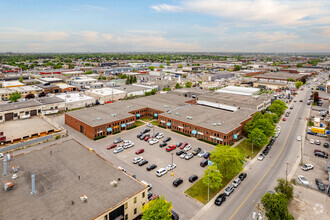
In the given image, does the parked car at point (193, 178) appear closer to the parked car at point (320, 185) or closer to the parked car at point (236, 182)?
the parked car at point (236, 182)

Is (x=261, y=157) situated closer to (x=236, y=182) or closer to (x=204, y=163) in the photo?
(x=236, y=182)

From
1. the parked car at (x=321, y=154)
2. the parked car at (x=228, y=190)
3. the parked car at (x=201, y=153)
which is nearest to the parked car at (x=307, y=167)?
the parked car at (x=321, y=154)

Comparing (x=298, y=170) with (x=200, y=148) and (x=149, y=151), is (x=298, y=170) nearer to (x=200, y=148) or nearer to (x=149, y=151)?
(x=200, y=148)

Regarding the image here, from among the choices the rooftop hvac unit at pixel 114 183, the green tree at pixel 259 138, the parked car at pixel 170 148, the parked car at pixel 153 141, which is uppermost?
the green tree at pixel 259 138

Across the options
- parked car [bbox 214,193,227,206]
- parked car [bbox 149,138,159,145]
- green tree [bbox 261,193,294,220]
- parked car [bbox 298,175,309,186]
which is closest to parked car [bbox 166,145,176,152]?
parked car [bbox 149,138,159,145]

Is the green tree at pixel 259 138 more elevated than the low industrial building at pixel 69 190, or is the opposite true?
the green tree at pixel 259 138

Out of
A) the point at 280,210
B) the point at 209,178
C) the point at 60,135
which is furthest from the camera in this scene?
the point at 60,135

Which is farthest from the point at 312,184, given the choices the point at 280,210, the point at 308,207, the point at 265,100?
the point at 265,100
